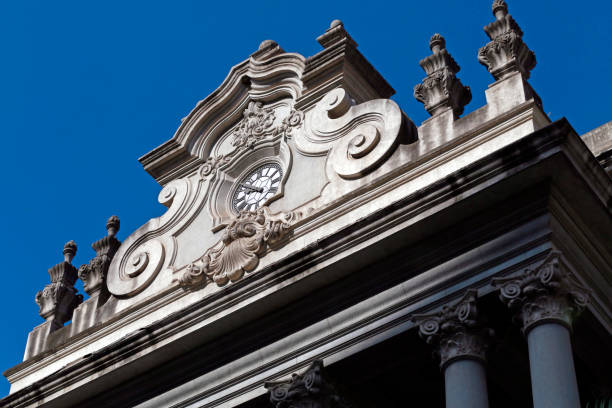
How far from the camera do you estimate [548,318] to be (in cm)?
1764

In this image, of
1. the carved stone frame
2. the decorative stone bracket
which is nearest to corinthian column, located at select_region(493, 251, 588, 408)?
the decorative stone bracket

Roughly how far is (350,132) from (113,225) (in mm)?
5852

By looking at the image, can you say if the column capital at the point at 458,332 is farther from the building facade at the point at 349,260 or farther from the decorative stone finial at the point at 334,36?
the decorative stone finial at the point at 334,36

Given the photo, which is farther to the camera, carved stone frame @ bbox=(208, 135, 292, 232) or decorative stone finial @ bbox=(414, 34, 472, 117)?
carved stone frame @ bbox=(208, 135, 292, 232)

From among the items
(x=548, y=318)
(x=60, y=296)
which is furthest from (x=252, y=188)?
(x=548, y=318)

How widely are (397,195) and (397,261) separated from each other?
1487 mm

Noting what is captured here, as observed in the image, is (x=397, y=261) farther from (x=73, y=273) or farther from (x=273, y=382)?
(x=73, y=273)

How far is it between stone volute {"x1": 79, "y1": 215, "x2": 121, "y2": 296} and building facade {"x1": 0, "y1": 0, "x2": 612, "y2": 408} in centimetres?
4

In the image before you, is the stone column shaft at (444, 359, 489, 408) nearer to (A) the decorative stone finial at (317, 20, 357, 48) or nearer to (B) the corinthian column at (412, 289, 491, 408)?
(B) the corinthian column at (412, 289, 491, 408)

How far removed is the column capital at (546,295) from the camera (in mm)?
17750

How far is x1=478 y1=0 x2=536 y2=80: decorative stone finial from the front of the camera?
827 inches

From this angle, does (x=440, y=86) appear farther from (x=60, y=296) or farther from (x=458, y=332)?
(x=60, y=296)

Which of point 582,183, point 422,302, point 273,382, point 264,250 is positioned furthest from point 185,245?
point 582,183

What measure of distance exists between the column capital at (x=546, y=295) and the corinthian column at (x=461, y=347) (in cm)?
60
